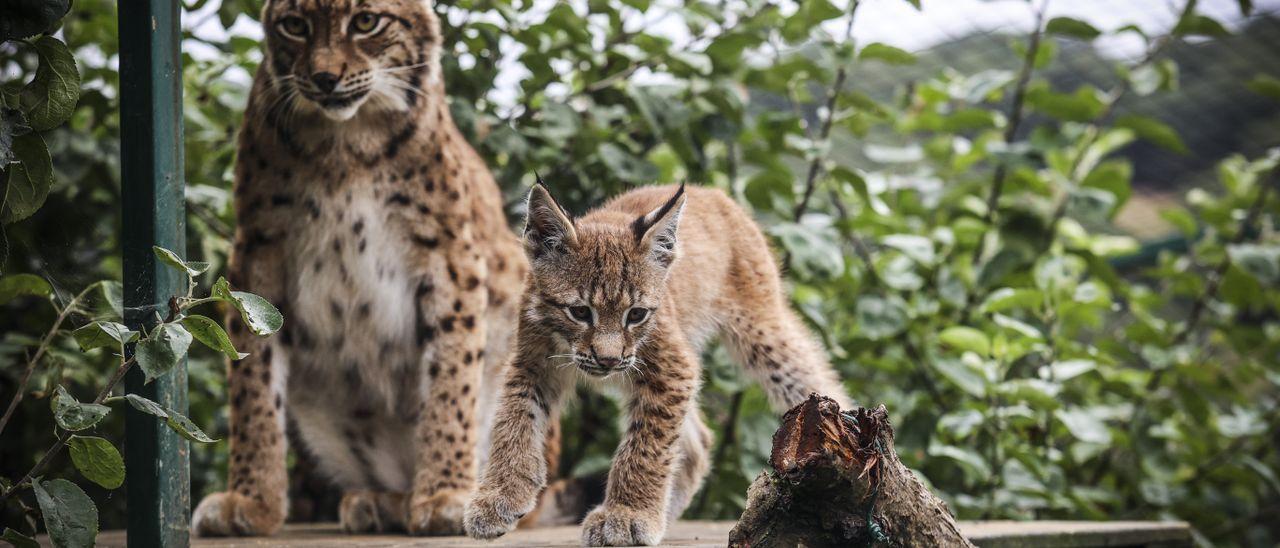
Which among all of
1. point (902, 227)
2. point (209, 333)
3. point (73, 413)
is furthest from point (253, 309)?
point (902, 227)

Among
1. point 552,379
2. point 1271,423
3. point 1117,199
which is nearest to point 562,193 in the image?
point 552,379

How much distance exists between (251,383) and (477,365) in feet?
2.69

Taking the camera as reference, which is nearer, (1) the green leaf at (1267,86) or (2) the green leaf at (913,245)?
(2) the green leaf at (913,245)

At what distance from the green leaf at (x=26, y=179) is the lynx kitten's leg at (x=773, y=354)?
94.1 inches

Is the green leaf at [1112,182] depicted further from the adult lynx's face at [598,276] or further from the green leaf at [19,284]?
the green leaf at [19,284]

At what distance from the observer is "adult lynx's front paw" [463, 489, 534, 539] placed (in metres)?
3.53

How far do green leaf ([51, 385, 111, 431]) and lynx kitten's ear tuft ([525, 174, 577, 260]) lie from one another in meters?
1.46

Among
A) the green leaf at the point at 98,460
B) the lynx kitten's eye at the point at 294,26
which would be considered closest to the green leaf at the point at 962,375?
the lynx kitten's eye at the point at 294,26

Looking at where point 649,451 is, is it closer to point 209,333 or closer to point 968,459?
point 209,333

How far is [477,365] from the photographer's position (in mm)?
4430

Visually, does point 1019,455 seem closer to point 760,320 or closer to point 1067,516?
point 1067,516

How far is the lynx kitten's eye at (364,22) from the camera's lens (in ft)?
13.7

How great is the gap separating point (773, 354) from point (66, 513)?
246 cm

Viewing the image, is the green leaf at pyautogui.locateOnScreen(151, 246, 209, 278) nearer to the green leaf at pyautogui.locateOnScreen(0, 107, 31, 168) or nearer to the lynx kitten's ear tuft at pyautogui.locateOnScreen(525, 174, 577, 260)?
the green leaf at pyautogui.locateOnScreen(0, 107, 31, 168)
